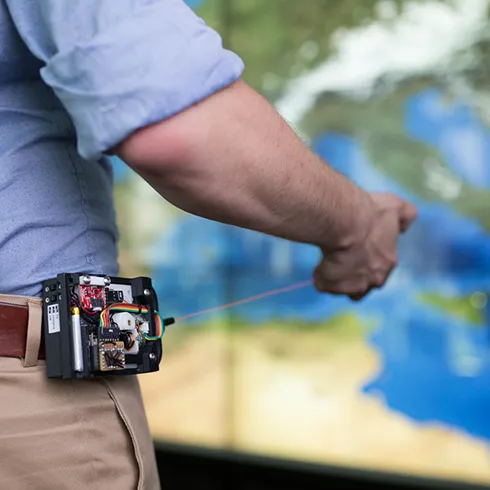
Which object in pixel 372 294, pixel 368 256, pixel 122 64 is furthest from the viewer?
pixel 372 294

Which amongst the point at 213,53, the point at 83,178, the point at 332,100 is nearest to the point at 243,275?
the point at 332,100

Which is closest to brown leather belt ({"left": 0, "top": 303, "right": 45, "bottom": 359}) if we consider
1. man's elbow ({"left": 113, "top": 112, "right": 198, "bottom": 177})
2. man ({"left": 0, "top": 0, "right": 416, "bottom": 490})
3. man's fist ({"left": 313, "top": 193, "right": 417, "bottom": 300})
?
man ({"left": 0, "top": 0, "right": 416, "bottom": 490})

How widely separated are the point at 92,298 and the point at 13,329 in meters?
0.08

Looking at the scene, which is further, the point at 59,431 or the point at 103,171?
the point at 103,171

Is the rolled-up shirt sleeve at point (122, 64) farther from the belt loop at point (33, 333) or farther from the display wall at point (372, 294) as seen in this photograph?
the display wall at point (372, 294)

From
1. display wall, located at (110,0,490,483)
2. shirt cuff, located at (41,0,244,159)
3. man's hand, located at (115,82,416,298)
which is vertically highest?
shirt cuff, located at (41,0,244,159)

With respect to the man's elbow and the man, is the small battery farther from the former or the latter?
the man's elbow

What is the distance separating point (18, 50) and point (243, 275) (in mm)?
2011

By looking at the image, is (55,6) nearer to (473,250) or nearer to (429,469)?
(473,250)

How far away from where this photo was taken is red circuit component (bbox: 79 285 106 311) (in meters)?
0.72

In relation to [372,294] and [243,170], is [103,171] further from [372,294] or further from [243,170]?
[372,294]

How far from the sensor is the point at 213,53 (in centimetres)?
61

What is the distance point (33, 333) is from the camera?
71 centimetres

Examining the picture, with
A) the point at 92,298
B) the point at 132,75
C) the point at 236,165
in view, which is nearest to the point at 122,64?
the point at 132,75
